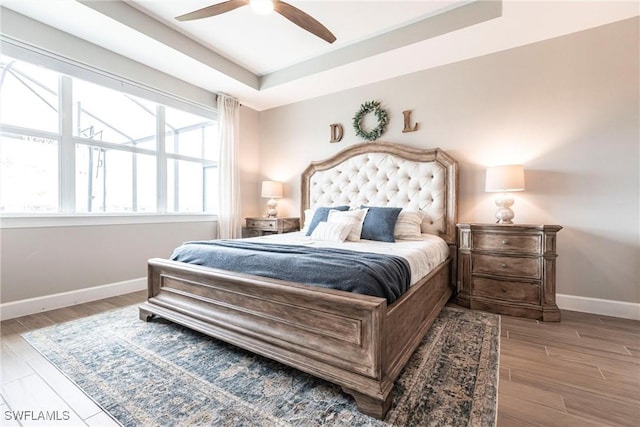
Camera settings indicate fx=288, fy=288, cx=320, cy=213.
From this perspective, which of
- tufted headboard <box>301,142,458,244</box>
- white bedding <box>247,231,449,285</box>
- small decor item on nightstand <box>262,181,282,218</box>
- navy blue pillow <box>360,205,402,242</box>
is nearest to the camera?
white bedding <box>247,231,449,285</box>

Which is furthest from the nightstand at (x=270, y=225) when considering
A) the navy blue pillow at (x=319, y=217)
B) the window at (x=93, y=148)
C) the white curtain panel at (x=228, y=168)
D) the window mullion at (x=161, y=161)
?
the window mullion at (x=161, y=161)

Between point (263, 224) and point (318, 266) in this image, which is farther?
point (263, 224)

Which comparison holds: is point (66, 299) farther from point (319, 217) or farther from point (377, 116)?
point (377, 116)

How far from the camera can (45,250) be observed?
2.72 meters

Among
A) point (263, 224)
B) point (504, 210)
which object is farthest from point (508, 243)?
point (263, 224)

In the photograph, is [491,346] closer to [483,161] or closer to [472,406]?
[472,406]

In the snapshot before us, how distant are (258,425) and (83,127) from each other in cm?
343

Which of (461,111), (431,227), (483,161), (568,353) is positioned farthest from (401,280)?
(461,111)

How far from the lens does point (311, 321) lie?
1.59 meters

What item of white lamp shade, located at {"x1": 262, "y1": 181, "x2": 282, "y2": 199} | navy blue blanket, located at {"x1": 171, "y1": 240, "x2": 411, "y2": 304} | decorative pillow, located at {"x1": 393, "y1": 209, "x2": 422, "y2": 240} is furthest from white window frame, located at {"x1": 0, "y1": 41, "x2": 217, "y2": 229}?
decorative pillow, located at {"x1": 393, "y1": 209, "x2": 422, "y2": 240}

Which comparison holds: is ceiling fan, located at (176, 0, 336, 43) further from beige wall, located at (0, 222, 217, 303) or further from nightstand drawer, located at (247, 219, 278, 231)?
nightstand drawer, located at (247, 219, 278, 231)

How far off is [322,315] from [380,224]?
1613 millimetres

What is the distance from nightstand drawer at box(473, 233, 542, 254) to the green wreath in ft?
5.82

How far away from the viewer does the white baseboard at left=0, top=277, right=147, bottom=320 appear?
99.2 inches
